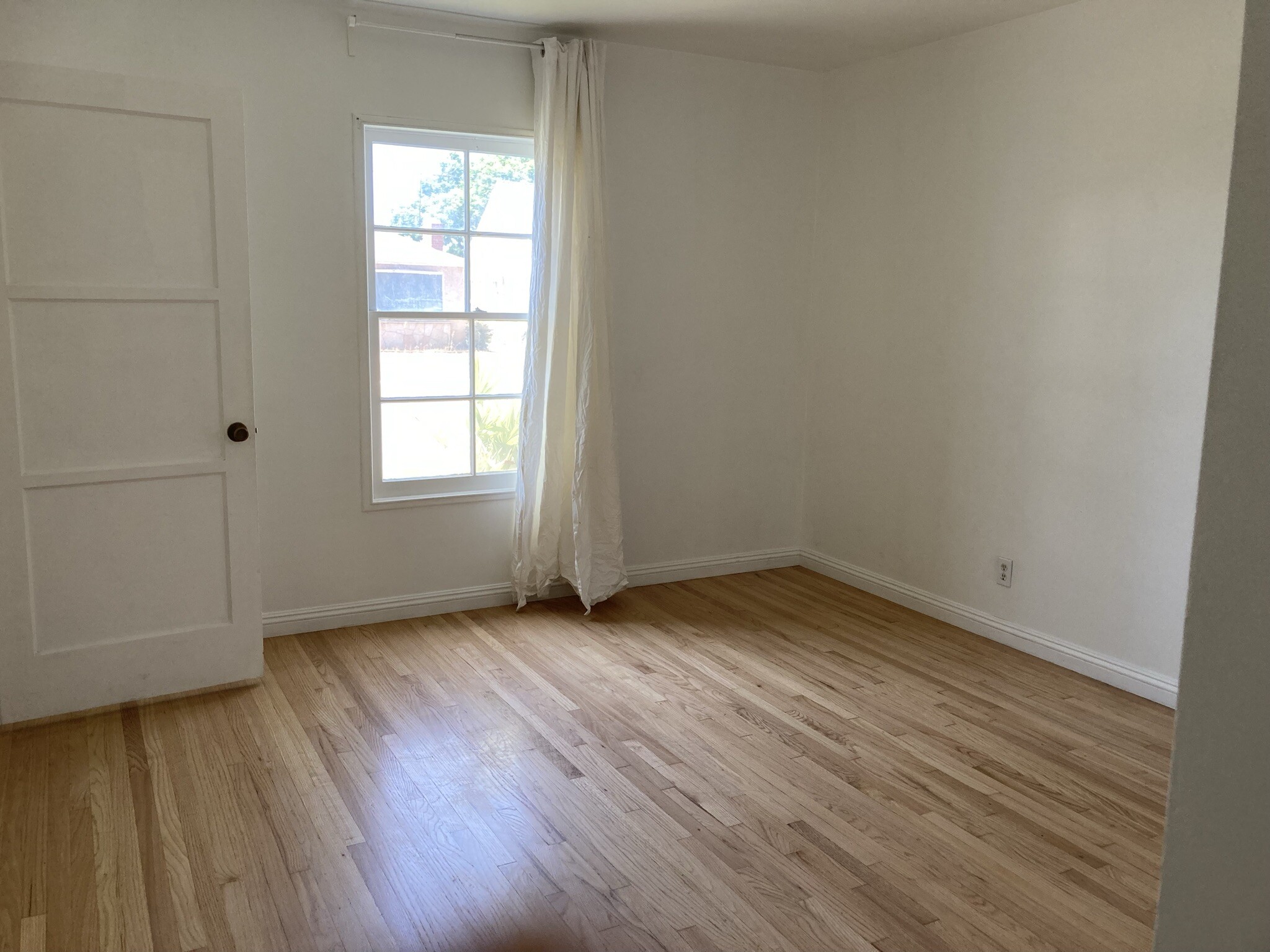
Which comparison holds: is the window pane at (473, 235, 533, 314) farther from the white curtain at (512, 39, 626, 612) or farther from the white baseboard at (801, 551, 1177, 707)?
the white baseboard at (801, 551, 1177, 707)

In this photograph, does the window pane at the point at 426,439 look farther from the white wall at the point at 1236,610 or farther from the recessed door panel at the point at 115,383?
the white wall at the point at 1236,610

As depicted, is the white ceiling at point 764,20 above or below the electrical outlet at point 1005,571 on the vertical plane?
above

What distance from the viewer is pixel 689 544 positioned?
5090 mm

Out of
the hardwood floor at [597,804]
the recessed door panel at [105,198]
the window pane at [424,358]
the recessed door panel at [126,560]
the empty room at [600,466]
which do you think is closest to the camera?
the hardwood floor at [597,804]

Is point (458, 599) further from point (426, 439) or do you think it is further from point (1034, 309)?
point (1034, 309)

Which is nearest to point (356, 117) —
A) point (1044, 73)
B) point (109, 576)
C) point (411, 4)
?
point (411, 4)

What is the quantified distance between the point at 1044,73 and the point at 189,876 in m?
4.13

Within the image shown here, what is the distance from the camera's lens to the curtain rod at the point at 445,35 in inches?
153

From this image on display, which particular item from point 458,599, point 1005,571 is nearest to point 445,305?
point 458,599

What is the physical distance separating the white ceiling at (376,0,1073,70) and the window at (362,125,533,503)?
0.56 metres

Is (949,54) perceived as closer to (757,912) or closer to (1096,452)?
(1096,452)

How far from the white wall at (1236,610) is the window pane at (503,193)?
371cm

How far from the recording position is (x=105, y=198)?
10.4 ft

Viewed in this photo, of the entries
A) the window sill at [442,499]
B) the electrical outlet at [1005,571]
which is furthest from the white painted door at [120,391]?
the electrical outlet at [1005,571]
